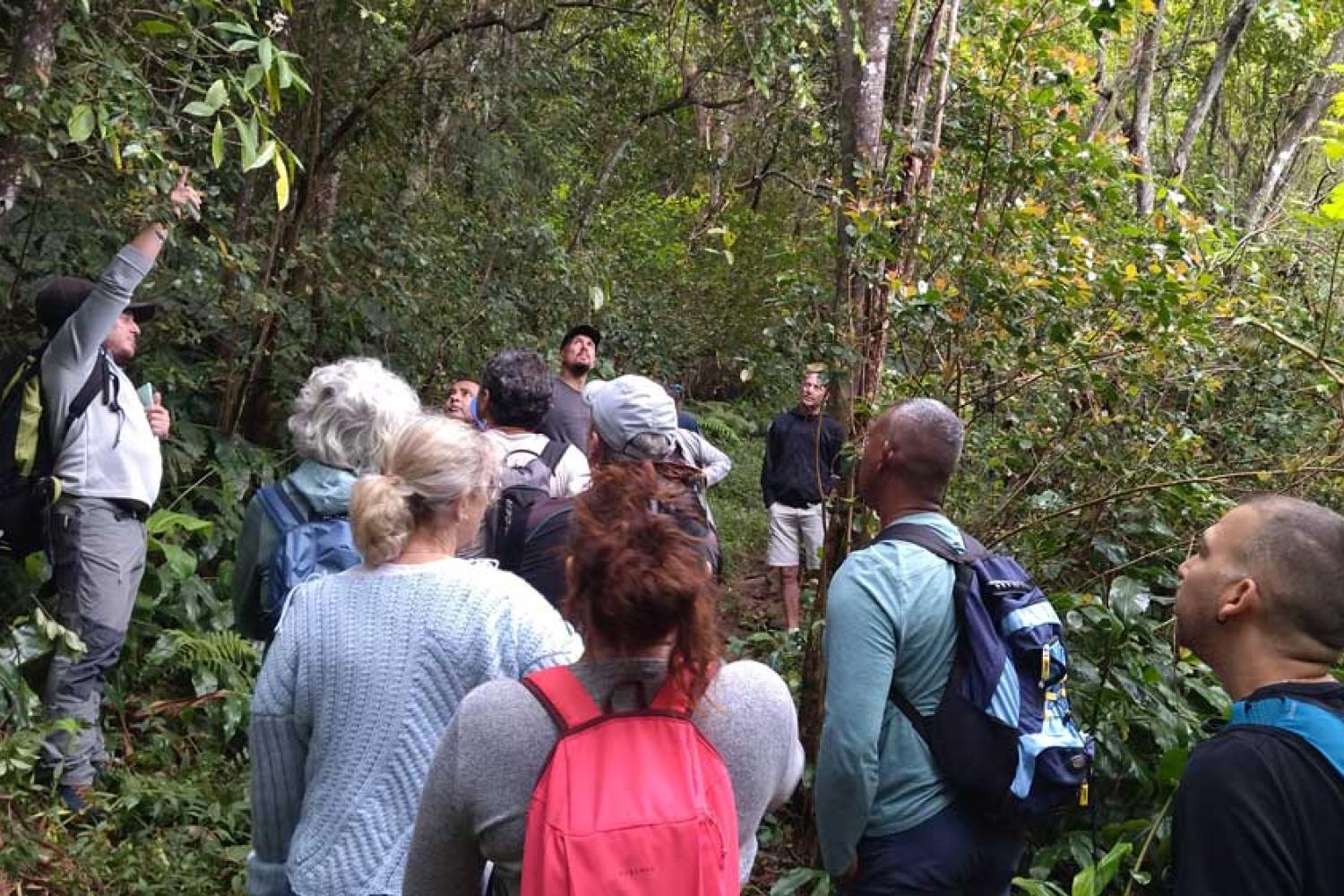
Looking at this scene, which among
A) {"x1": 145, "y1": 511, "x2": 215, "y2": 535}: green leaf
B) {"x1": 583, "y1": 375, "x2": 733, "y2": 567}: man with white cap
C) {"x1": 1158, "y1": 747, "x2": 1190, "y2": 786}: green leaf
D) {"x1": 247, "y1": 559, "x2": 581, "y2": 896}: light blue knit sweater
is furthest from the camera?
{"x1": 145, "y1": 511, "x2": 215, "y2": 535}: green leaf

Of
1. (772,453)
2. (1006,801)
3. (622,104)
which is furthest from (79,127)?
(622,104)

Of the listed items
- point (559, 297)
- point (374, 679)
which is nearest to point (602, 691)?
point (374, 679)

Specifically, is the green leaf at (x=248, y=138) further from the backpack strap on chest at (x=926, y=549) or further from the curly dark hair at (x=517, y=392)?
the backpack strap on chest at (x=926, y=549)

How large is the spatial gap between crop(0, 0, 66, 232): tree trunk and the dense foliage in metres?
0.01

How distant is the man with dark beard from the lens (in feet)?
20.8

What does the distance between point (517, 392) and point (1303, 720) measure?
2.67 m

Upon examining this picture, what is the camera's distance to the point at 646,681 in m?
1.91

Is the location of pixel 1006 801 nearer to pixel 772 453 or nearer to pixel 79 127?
pixel 79 127

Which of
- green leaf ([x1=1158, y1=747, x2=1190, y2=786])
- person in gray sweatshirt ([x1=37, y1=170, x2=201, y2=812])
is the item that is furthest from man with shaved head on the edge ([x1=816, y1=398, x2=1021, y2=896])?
person in gray sweatshirt ([x1=37, y1=170, x2=201, y2=812])

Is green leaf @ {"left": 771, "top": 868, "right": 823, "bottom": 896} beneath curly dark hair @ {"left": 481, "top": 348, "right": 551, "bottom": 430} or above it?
beneath

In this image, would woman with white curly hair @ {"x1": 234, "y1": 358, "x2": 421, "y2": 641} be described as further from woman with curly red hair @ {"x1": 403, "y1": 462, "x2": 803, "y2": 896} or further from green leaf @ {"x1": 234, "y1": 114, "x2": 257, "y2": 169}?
woman with curly red hair @ {"x1": 403, "y1": 462, "x2": 803, "y2": 896}

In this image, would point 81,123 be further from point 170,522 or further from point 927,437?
point 927,437

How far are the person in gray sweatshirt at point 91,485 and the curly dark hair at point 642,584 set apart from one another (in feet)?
10.9

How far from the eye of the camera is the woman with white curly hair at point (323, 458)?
10.8 ft
